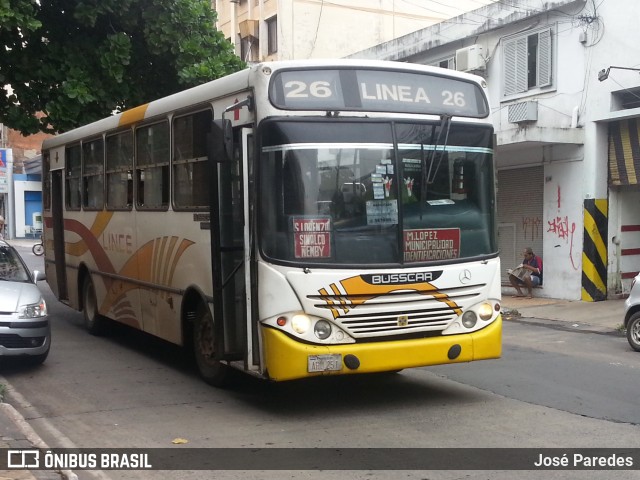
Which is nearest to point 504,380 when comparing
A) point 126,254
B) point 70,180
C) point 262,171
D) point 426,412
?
point 426,412

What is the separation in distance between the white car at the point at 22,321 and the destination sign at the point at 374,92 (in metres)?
4.09

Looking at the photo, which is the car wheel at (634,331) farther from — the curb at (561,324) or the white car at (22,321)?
the white car at (22,321)

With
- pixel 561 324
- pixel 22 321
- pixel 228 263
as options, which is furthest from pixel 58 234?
pixel 561 324

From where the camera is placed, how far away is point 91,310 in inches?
487

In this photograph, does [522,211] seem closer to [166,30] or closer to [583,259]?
[583,259]

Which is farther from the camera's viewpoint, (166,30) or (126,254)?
(166,30)

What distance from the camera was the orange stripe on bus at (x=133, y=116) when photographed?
9.95 meters

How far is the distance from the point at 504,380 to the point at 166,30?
29.5 feet

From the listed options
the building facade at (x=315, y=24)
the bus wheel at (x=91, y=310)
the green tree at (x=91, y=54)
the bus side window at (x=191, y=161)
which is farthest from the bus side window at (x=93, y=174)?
the building facade at (x=315, y=24)

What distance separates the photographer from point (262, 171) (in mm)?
6980

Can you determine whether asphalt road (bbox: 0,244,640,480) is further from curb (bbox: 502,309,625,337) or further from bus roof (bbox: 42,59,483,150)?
bus roof (bbox: 42,59,483,150)

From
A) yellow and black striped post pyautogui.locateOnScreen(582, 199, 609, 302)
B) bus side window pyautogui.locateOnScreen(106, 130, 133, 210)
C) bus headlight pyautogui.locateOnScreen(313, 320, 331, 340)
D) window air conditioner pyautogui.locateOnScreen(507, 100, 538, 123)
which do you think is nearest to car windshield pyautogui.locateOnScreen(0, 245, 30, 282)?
bus side window pyautogui.locateOnScreen(106, 130, 133, 210)

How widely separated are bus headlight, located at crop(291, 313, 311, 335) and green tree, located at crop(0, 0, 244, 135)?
8408mm

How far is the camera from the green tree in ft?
45.6
